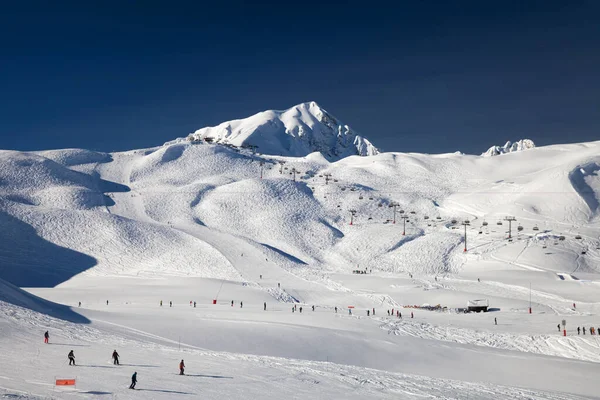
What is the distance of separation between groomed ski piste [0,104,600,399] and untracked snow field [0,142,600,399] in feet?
1.01

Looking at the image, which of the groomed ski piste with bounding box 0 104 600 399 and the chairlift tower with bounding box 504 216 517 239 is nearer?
the groomed ski piste with bounding box 0 104 600 399

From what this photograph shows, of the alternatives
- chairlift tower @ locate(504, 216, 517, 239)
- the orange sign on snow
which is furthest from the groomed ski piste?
chairlift tower @ locate(504, 216, 517, 239)

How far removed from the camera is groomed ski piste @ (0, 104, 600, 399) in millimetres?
29516

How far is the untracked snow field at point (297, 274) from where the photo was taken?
2953cm

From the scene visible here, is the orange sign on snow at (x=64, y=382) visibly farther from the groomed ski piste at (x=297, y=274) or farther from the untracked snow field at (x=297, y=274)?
the untracked snow field at (x=297, y=274)

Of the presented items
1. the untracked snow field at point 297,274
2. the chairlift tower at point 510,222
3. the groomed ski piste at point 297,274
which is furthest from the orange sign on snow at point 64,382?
the chairlift tower at point 510,222

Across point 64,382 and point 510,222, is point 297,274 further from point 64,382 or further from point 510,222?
point 64,382

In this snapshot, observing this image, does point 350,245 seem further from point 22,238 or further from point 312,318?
point 22,238

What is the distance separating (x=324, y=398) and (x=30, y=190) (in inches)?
4466

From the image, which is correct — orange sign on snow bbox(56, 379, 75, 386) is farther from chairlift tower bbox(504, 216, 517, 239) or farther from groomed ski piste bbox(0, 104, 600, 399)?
chairlift tower bbox(504, 216, 517, 239)

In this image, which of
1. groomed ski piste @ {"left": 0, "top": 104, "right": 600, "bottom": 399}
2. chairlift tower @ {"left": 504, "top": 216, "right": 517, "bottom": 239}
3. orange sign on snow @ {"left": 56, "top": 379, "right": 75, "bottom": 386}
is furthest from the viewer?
chairlift tower @ {"left": 504, "top": 216, "right": 517, "bottom": 239}

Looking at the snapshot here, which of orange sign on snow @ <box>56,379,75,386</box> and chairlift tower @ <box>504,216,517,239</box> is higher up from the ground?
chairlift tower @ <box>504,216,517,239</box>

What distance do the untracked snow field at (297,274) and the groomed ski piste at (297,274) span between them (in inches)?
12.1

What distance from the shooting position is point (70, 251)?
9025 cm
